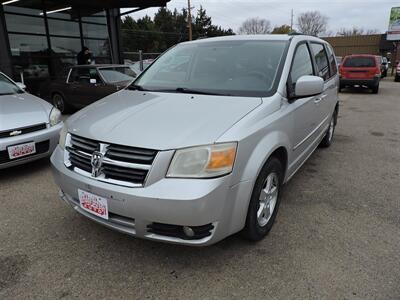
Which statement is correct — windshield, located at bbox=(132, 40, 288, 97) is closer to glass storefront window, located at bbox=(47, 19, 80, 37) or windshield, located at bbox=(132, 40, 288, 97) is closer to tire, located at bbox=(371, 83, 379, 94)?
glass storefront window, located at bbox=(47, 19, 80, 37)

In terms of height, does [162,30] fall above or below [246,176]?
above

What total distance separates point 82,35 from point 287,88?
11.6 m

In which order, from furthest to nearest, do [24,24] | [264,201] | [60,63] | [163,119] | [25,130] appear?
[60,63] < [24,24] < [25,130] < [264,201] < [163,119]

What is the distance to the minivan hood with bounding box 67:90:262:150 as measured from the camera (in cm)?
220

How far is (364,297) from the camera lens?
6.98 feet

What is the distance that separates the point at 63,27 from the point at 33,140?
939cm

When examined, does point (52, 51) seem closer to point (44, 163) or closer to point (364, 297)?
point (44, 163)

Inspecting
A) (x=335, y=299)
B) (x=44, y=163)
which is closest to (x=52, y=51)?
(x=44, y=163)

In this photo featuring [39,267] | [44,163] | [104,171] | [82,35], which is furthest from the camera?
[82,35]

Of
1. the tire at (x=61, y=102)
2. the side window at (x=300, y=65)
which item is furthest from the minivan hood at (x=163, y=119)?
the tire at (x=61, y=102)

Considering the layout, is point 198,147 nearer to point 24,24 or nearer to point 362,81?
point 24,24

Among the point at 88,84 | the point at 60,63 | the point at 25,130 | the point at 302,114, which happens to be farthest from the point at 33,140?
the point at 60,63

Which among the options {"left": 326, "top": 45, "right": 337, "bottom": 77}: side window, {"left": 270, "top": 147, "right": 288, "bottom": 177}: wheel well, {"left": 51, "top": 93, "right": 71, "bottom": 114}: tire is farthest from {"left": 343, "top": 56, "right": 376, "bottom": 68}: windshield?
{"left": 270, "top": 147, "right": 288, "bottom": 177}: wheel well

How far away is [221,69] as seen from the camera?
10.5ft
